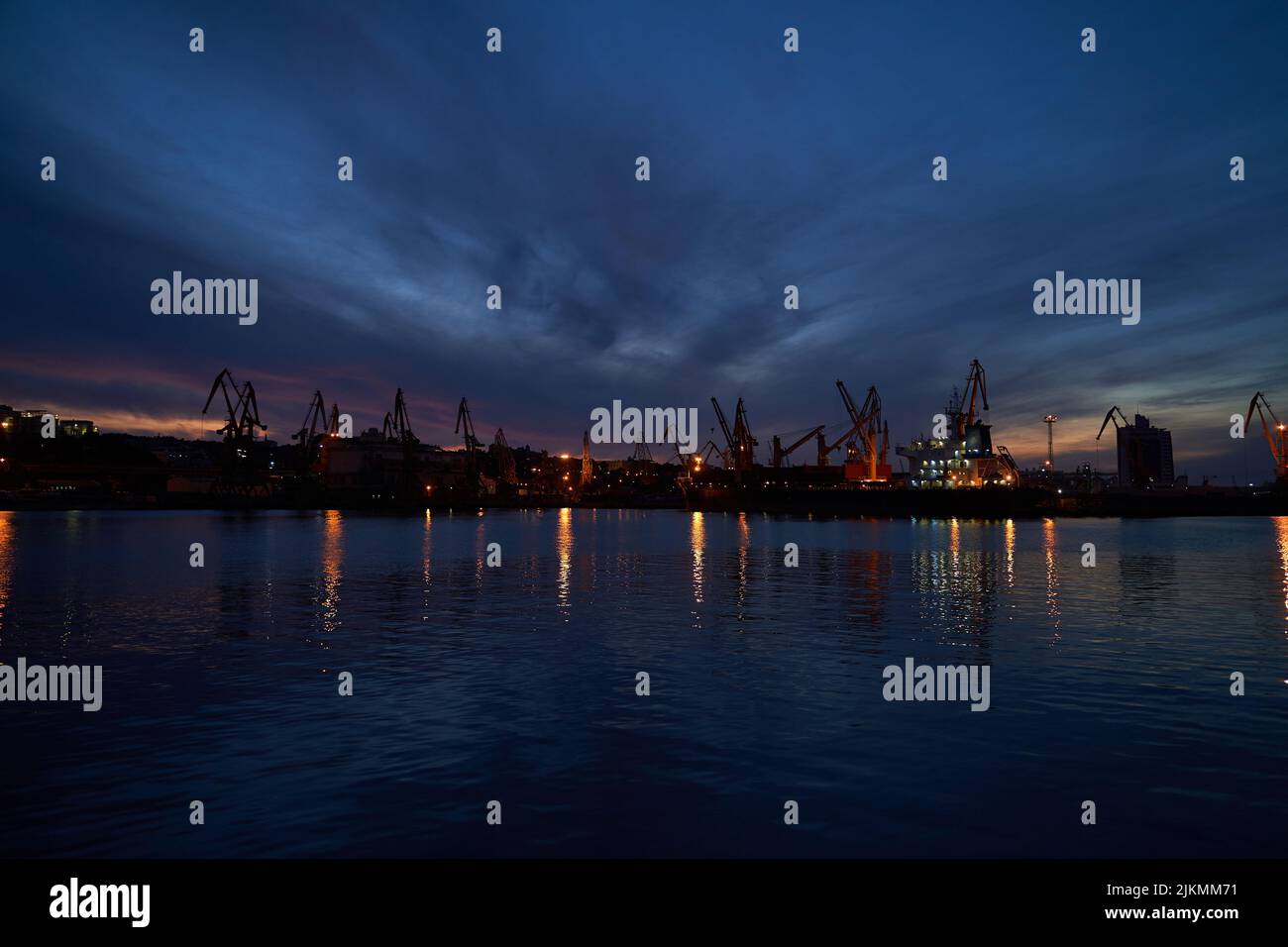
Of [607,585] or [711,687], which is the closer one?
[711,687]

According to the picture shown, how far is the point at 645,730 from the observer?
14961mm

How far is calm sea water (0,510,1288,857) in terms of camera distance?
10.3m

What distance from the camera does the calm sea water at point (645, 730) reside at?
10273mm

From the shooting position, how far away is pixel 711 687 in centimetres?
1845

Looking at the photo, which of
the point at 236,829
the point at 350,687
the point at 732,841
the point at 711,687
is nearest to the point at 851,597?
the point at 711,687

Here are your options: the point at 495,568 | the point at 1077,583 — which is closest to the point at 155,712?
the point at 495,568
